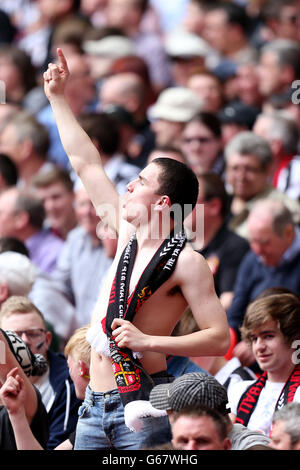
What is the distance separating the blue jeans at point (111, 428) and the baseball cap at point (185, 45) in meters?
7.27

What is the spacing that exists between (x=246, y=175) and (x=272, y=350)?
2784 millimetres

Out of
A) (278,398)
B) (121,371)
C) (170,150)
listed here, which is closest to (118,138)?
(170,150)

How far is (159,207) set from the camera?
13.1 ft

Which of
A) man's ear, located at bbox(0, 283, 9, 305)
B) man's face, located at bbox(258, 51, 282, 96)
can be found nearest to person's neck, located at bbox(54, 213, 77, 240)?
man's ear, located at bbox(0, 283, 9, 305)

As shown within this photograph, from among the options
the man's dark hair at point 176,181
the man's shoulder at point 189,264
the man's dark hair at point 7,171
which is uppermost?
the man's dark hair at point 7,171

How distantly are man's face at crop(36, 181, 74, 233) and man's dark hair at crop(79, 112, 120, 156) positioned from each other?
48cm

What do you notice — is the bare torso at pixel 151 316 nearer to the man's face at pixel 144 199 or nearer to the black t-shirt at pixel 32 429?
the man's face at pixel 144 199

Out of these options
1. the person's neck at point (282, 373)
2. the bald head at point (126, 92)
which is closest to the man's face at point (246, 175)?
the bald head at point (126, 92)

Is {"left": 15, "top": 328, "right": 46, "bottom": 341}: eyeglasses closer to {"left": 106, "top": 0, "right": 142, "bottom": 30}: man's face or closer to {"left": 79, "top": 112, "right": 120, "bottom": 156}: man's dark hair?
{"left": 79, "top": 112, "right": 120, "bottom": 156}: man's dark hair

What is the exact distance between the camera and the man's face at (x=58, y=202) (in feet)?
26.3

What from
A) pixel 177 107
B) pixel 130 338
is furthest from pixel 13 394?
pixel 177 107

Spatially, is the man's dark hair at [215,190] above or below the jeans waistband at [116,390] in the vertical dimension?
above

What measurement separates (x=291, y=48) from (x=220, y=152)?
5.81ft

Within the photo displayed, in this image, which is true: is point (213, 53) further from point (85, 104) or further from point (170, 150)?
point (170, 150)
